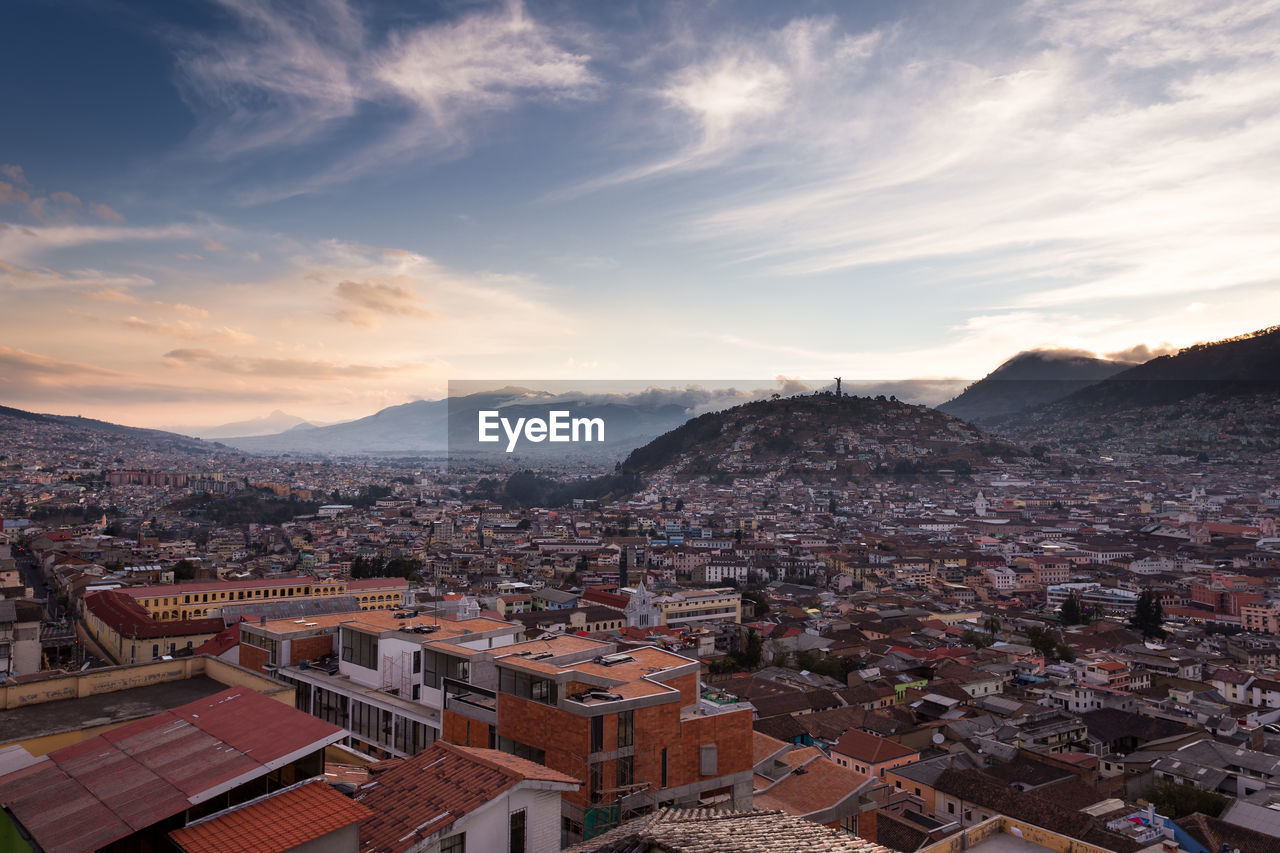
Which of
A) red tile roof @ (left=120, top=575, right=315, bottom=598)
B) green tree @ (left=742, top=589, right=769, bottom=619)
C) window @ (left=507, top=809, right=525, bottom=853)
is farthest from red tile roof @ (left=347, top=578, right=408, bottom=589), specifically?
window @ (left=507, top=809, right=525, bottom=853)

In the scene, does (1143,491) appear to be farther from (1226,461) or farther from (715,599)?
(715,599)

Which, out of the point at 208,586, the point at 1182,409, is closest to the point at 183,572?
the point at 208,586

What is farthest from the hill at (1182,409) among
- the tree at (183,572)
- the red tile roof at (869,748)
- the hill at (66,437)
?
the hill at (66,437)

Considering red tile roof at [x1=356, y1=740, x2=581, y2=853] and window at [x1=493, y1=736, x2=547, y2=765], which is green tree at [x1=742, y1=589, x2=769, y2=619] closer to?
window at [x1=493, y1=736, x2=547, y2=765]

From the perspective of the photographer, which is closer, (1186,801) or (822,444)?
(1186,801)

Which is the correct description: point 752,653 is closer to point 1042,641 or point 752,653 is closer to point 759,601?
point 759,601

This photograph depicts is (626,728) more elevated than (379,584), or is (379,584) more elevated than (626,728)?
(626,728)
